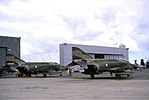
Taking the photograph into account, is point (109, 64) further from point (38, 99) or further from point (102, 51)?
point (102, 51)

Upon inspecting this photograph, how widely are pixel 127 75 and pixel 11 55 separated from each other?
108 feet

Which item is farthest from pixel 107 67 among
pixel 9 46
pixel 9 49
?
pixel 9 46

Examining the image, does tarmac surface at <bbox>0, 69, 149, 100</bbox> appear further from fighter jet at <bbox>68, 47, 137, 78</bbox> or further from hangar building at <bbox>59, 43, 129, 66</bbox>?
hangar building at <bbox>59, 43, 129, 66</bbox>

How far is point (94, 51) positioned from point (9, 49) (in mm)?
45424

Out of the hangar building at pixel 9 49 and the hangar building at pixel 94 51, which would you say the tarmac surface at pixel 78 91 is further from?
the hangar building at pixel 94 51

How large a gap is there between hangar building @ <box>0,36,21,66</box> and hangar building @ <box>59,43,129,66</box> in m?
23.5

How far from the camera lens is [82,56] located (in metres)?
51.5

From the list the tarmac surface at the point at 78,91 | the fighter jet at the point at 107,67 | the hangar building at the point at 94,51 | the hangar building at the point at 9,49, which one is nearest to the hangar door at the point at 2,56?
the hangar building at the point at 9,49

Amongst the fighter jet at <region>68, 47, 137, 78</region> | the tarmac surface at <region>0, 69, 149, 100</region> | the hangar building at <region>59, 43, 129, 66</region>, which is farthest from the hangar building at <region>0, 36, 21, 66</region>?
the tarmac surface at <region>0, 69, 149, 100</region>

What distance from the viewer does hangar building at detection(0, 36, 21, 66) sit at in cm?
6531

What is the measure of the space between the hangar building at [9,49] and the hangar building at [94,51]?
77.0 ft

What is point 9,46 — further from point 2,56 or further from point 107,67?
point 107,67

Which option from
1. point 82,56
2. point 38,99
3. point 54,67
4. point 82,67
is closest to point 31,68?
point 54,67

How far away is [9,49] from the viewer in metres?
67.9
